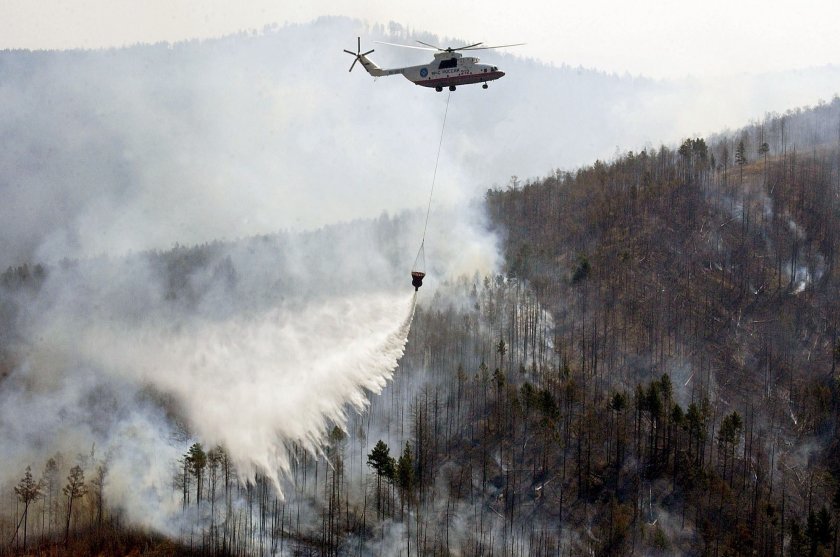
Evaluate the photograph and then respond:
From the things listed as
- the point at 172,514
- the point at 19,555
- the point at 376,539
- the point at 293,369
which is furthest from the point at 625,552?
the point at 19,555

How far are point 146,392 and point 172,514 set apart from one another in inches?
1419

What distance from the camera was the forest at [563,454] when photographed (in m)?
134

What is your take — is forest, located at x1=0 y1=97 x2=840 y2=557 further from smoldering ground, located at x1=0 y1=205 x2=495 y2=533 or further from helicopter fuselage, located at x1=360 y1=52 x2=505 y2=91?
helicopter fuselage, located at x1=360 y1=52 x2=505 y2=91

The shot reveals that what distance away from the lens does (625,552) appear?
130m

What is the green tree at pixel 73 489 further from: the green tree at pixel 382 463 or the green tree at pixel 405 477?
the green tree at pixel 405 477

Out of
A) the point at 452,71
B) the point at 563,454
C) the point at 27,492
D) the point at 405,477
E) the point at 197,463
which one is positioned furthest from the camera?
the point at 563,454

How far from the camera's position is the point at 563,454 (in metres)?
146

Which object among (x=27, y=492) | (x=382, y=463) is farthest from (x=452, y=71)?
(x=27, y=492)

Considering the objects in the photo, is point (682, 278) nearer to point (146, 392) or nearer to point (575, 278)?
point (575, 278)

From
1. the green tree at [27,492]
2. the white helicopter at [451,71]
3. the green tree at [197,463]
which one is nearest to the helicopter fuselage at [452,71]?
the white helicopter at [451,71]

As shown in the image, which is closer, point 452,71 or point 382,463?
point 452,71

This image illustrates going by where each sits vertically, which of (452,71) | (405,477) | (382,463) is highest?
(452,71)

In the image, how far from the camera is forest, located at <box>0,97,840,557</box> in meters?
134

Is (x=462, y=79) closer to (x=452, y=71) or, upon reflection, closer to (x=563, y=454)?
(x=452, y=71)
